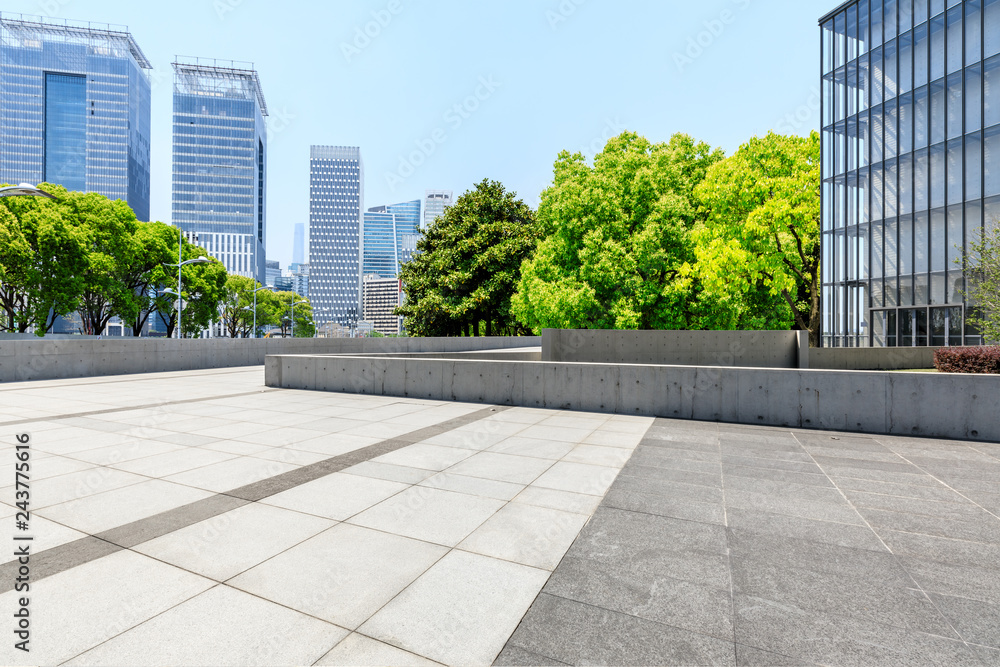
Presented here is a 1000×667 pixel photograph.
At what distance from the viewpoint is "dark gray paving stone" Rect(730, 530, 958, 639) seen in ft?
9.93

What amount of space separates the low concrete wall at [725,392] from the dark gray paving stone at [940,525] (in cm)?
478

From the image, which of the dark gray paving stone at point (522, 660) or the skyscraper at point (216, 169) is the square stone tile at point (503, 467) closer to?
the dark gray paving stone at point (522, 660)

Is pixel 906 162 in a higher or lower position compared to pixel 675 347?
higher

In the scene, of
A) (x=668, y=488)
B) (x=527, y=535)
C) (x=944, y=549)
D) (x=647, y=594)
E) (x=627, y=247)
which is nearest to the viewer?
(x=647, y=594)

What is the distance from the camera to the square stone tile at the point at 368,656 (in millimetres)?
2527

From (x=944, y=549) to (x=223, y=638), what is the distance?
5.40 metres

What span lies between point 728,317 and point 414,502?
26.7 metres

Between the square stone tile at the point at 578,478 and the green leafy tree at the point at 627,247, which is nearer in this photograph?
the square stone tile at the point at 578,478

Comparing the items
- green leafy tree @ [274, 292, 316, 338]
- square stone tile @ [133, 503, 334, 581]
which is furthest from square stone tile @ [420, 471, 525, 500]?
green leafy tree @ [274, 292, 316, 338]

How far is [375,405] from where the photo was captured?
38.6 ft

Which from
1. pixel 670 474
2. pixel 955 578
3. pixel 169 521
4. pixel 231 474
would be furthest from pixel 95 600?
pixel 955 578

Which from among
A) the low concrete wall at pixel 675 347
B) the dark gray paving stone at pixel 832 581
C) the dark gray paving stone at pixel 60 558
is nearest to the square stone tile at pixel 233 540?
the dark gray paving stone at pixel 60 558

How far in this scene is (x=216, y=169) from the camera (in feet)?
618

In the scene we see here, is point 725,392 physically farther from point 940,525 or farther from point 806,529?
point 806,529
